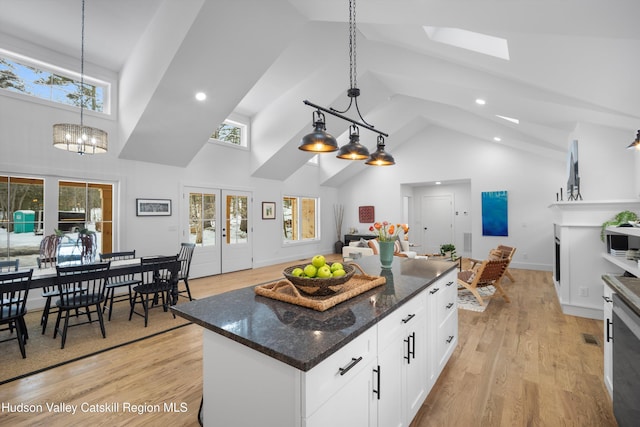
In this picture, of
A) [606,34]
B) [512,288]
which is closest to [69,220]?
[606,34]

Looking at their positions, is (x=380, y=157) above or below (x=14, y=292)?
above

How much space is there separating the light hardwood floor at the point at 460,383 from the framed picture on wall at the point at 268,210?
4.32 m

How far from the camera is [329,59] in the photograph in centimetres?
506

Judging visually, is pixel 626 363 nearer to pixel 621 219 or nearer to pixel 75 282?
pixel 621 219

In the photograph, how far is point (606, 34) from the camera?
1848 mm

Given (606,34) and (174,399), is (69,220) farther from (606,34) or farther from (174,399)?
(606,34)

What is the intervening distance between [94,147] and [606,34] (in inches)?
187

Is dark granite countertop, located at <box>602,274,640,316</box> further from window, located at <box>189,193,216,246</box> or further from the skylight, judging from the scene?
window, located at <box>189,193,216,246</box>

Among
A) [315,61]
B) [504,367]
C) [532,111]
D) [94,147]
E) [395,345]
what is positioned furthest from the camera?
[315,61]

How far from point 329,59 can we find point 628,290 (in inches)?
193

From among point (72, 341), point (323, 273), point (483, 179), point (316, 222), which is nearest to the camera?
point (323, 273)

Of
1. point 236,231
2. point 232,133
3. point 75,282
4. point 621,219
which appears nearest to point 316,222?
point 236,231

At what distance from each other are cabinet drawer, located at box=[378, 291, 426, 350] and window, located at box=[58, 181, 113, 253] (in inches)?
196

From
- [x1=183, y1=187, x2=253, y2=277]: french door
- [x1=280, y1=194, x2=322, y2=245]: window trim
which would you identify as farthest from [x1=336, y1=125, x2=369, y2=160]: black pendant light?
[x1=280, y1=194, x2=322, y2=245]: window trim
